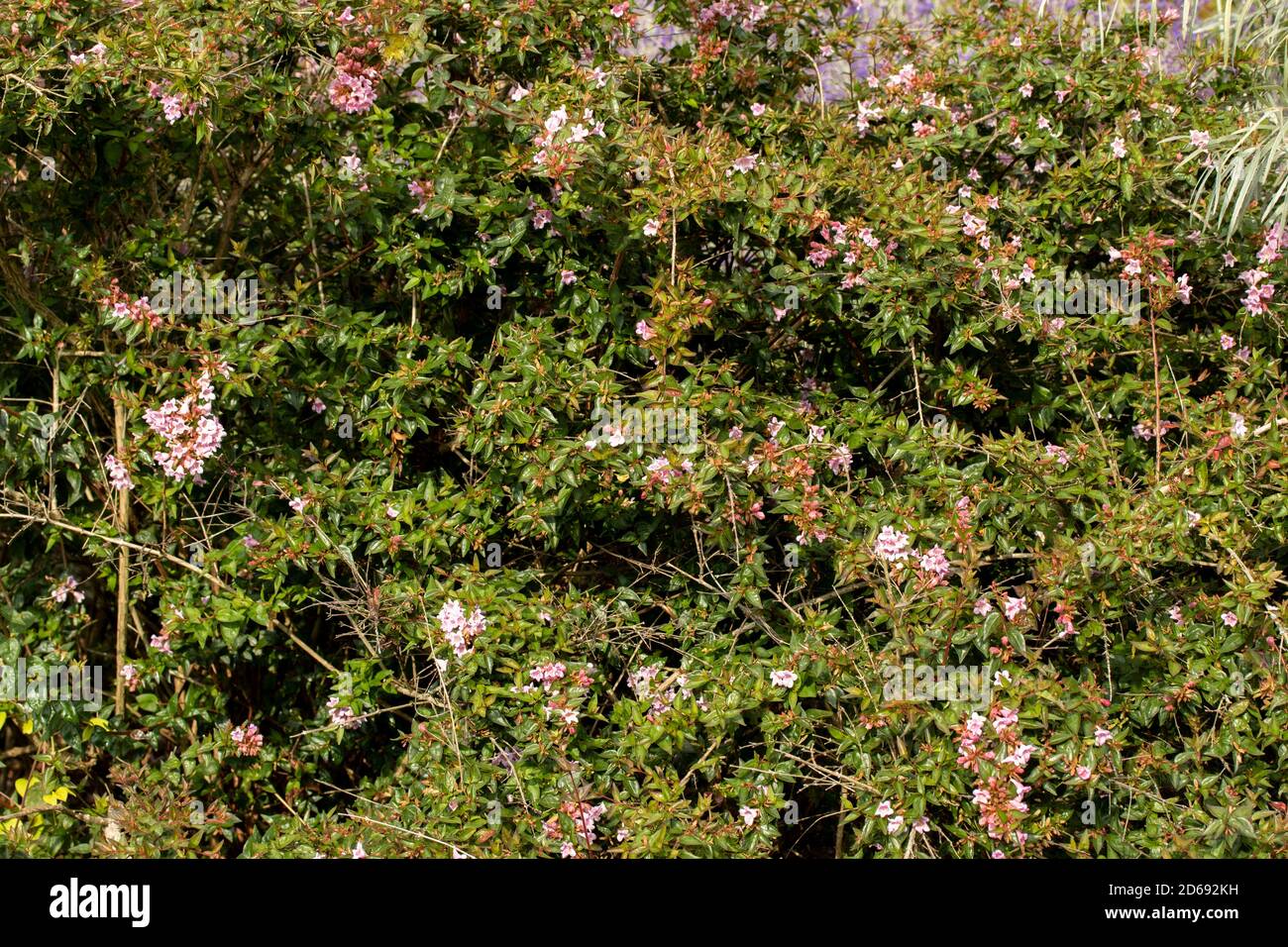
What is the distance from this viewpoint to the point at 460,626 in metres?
2.64

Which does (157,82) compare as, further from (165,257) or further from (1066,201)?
(1066,201)

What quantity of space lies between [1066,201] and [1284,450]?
83 centimetres

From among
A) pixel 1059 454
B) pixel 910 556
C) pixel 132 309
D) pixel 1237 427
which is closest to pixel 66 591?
pixel 132 309

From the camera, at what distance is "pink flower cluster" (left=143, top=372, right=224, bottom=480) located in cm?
268

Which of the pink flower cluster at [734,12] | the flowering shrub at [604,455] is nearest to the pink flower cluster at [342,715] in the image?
the flowering shrub at [604,455]

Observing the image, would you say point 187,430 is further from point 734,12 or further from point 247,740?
point 734,12

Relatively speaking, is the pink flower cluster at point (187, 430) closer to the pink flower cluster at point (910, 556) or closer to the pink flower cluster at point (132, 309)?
the pink flower cluster at point (132, 309)

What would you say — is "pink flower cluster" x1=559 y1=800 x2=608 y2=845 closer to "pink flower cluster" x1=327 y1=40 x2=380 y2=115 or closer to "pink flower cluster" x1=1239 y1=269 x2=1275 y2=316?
"pink flower cluster" x1=327 y1=40 x2=380 y2=115

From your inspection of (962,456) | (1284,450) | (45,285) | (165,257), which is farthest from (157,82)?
(1284,450)

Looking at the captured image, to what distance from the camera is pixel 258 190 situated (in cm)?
309

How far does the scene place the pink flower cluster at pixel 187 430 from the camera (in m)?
2.68

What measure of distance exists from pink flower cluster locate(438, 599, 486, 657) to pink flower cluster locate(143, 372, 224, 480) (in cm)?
64

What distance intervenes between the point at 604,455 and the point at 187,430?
36.5 inches
